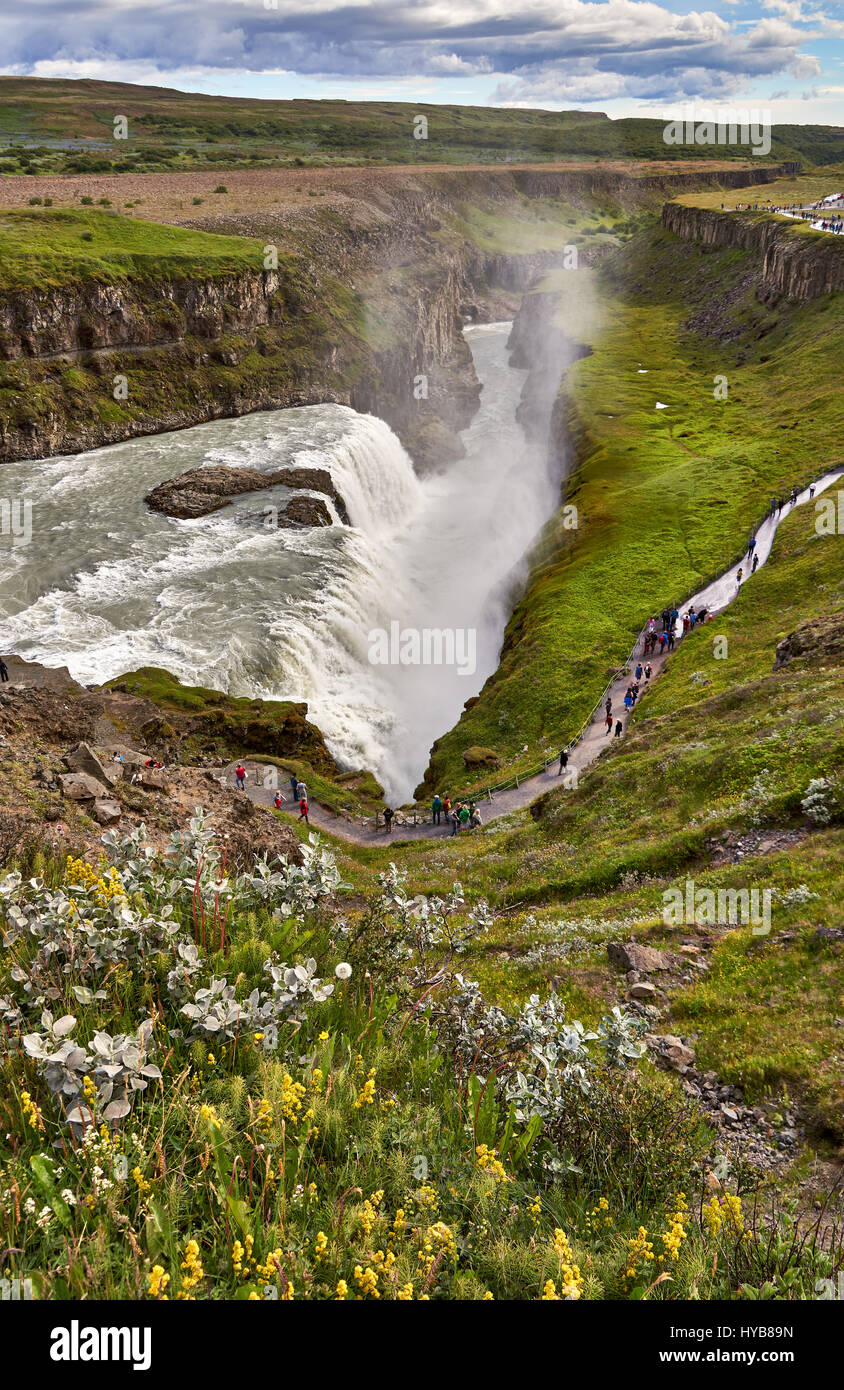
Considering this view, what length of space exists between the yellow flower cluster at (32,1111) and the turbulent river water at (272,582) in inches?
1563

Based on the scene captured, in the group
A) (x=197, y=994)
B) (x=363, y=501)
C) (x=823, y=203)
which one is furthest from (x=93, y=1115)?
(x=823, y=203)

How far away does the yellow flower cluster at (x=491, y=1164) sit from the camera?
211 inches

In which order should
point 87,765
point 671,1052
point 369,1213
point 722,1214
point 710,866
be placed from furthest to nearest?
point 87,765
point 710,866
point 671,1052
point 722,1214
point 369,1213

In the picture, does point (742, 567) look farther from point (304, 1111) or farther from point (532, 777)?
point (304, 1111)

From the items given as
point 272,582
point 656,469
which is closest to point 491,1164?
point 272,582

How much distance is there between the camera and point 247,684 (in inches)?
1785

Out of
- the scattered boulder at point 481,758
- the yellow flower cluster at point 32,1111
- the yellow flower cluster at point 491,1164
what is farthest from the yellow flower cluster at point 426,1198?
the scattered boulder at point 481,758

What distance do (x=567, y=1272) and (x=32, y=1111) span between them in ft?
10.5

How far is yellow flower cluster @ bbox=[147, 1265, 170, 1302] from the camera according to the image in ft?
11.9

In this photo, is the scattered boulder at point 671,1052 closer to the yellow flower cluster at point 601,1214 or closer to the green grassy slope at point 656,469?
the yellow flower cluster at point 601,1214

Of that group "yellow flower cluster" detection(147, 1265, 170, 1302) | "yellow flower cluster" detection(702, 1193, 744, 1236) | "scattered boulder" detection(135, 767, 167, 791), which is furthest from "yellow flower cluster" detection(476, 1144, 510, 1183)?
"scattered boulder" detection(135, 767, 167, 791)

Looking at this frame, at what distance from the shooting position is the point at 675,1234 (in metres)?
5.10

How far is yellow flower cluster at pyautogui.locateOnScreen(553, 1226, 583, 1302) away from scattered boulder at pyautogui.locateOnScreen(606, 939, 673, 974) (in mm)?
10594

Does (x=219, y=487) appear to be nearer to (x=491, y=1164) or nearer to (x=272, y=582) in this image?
(x=272, y=582)
